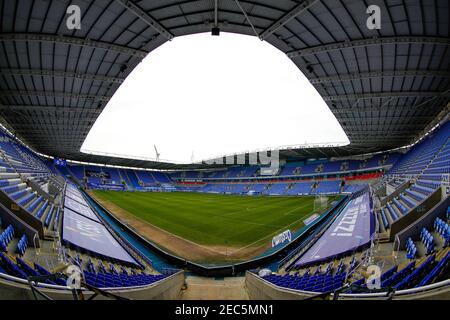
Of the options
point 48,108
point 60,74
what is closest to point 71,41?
point 60,74

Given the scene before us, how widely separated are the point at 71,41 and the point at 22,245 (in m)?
10.0

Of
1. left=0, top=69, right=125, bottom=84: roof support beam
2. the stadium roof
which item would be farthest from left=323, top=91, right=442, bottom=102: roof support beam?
left=0, top=69, right=125, bottom=84: roof support beam

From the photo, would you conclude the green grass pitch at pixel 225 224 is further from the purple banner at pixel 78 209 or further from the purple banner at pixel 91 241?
the purple banner at pixel 91 241

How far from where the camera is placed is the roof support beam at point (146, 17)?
9977mm

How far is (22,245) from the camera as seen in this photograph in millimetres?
8164

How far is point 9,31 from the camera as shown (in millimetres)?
11266

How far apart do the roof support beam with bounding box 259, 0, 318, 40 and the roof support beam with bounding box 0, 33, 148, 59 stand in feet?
23.3

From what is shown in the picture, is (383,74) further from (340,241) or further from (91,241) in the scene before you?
(91,241)

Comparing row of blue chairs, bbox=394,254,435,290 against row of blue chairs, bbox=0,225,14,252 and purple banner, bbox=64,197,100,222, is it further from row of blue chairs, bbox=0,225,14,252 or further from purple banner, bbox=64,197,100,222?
purple banner, bbox=64,197,100,222

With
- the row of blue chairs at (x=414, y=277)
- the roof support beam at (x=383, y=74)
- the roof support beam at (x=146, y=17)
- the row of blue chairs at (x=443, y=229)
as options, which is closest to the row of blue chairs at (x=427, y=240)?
the row of blue chairs at (x=443, y=229)

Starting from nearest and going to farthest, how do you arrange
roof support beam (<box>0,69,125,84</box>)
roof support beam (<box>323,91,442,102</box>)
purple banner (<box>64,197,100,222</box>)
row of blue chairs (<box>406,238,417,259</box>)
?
row of blue chairs (<box>406,238,417,259</box>) → roof support beam (<box>0,69,125,84</box>) → roof support beam (<box>323,91,442,102</box>) → purple banner (<box>64,197,100,222</box>)

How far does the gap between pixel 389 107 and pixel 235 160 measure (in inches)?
1906

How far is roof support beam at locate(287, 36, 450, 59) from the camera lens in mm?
11625
